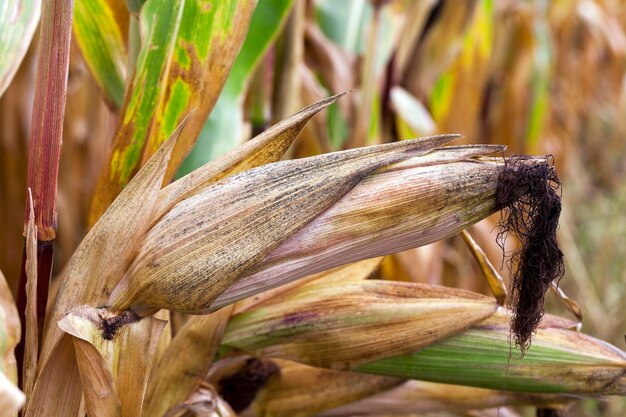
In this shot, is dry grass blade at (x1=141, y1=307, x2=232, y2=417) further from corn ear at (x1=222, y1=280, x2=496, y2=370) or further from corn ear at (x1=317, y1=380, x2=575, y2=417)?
corn ear at (x1=317, y1=380, x2=575, y2=417)

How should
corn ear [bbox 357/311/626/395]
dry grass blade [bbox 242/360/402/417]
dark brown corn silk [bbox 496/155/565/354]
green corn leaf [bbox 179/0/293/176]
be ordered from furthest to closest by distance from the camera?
1. green corn leaf [bbox 179/0/293/176]
2. dry grass blade [bbox 242/360/402/417]
3. corn ear [bbox 357/311/626/395]
4. dark brown corn silk [bbox 496/155/565/354]

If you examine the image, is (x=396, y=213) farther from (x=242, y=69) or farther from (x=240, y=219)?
(x=242, y=69)

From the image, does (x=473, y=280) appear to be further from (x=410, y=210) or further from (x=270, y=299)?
(x=410, y=210)

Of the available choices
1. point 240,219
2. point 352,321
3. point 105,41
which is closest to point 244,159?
point 240,219

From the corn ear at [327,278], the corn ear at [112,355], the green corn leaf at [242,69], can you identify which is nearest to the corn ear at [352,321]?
the corn ear at [327,278]

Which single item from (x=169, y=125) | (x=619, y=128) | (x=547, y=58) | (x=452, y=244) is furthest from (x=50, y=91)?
(x=619, y=128)

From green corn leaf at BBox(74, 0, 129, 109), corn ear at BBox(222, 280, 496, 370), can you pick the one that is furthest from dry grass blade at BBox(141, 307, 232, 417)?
green corn leaf at BBox(74, 0, 129, 109)
